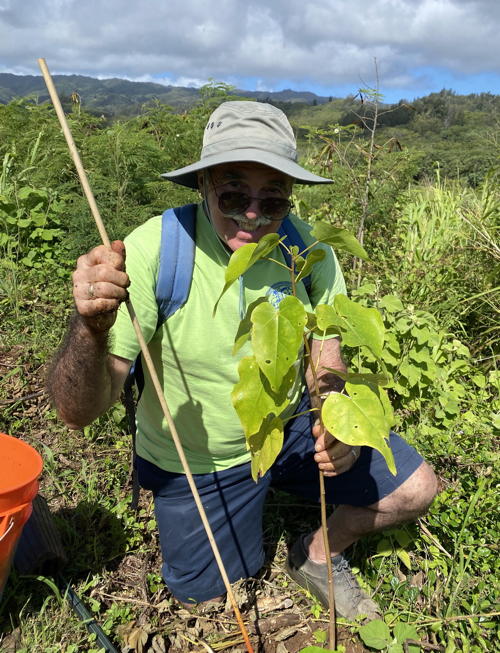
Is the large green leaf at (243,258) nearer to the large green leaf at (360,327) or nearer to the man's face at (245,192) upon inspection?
the large green leaf at (360,327)

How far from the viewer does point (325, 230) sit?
1155 millimetres

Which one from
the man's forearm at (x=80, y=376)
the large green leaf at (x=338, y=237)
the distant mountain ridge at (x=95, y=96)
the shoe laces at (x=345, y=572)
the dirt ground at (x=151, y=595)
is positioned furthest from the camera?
the distant mountain ridge at (x=95, y=96)

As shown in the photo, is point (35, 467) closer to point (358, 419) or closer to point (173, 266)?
point (173, 266)

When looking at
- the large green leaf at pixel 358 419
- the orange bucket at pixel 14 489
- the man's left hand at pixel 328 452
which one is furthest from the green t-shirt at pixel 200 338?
the large green leaf at pixel 358 419

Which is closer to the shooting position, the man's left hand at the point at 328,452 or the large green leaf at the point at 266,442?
the large green leaf at the point at 266,442

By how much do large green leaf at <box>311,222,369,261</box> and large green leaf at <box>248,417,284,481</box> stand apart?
43 cm

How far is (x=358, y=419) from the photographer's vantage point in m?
1.10

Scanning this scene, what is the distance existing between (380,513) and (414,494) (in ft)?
0.53

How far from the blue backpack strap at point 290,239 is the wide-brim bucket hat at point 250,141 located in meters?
0.24

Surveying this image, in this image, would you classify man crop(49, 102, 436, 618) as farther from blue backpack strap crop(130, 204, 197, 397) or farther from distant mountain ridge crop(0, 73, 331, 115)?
distant mountain ridge crop(0, 73, 331, 115)

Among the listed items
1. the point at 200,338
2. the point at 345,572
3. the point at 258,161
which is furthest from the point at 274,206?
the point at 345,572

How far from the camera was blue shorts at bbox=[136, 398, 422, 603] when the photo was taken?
6.59ft

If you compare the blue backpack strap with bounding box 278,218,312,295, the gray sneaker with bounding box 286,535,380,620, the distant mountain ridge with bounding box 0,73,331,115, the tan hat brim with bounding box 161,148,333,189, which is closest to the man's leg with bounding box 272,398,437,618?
the gray sneaker with bounding box 286,535,380,620

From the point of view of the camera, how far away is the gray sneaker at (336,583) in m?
2.03
